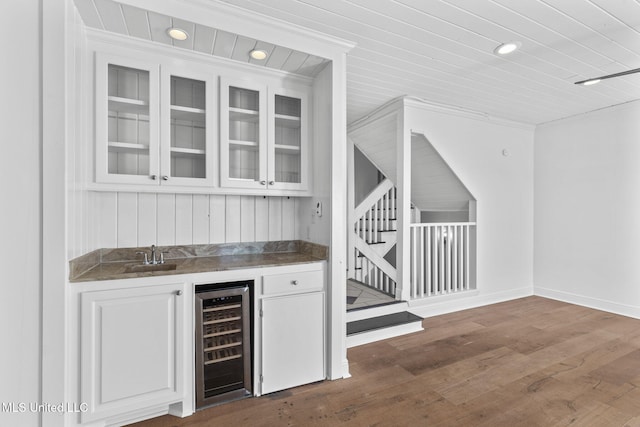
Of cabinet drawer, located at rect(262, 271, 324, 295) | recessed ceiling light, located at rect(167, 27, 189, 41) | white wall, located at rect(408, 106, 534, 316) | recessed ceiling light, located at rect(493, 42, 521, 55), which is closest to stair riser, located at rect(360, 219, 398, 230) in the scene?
white wall, located at rect(408, 106, 534, 316)

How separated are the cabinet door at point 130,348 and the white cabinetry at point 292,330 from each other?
558 mm

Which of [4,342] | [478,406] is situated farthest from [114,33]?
[478,406]

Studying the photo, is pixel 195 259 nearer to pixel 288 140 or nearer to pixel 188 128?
pixel 188 128

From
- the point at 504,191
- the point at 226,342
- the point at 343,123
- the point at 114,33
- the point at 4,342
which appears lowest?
the point at 226,342

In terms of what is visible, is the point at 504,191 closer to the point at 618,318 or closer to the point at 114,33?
the point at 618,318

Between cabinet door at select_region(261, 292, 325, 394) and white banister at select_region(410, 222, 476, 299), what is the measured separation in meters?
1.85

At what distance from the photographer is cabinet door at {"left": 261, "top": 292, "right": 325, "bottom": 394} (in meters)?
2.16

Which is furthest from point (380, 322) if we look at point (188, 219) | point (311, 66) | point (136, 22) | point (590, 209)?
point (590, 209)

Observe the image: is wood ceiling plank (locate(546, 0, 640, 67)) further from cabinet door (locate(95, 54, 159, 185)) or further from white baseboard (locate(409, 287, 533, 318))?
white baseboard (locate(409, 287, 533, 318))

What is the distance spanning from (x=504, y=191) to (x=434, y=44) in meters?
2.80

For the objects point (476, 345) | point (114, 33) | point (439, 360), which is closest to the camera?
point (114, 33)

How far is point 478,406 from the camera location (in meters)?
2.03

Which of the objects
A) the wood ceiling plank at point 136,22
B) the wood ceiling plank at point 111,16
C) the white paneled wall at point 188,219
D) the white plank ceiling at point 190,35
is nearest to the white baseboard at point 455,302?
the white paneled wall at point 188,219

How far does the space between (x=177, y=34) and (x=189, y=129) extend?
611 millimetres
